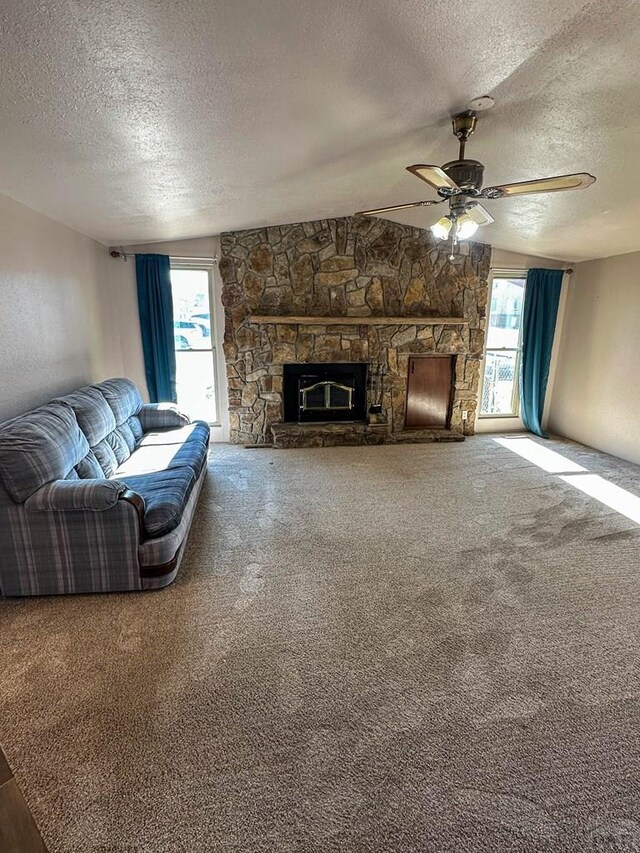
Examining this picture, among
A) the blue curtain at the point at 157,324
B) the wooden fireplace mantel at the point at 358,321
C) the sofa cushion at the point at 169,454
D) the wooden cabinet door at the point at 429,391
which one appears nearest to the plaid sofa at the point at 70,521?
the sofa cushion at the point at 169,454

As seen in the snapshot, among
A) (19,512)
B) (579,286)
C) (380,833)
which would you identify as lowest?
(380,833)

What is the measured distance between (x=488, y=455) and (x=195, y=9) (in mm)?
4670

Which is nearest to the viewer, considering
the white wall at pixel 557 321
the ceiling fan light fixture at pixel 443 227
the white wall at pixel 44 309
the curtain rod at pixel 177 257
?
the ceiling fan light fixture at pixel 443 227

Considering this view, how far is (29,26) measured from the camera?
1355 millimetres

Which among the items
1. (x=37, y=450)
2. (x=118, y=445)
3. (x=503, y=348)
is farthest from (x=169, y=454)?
(x=503, y=348)

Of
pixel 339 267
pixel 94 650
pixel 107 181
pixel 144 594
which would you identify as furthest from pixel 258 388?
pixel 94 650

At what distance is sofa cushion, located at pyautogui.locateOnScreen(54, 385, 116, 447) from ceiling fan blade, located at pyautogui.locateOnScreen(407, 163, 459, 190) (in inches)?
105

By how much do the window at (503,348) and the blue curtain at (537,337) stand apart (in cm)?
15

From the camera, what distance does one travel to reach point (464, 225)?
2.70 metres

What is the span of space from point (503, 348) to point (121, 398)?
16.0ft

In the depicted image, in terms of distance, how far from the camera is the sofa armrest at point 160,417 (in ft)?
14.0

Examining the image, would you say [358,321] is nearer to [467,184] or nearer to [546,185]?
[467,184]

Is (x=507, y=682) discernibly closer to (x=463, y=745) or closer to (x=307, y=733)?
(x=463, y=745)

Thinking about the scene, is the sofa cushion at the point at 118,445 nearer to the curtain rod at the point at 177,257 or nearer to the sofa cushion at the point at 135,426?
the sofa cushion at the point at 135,426
